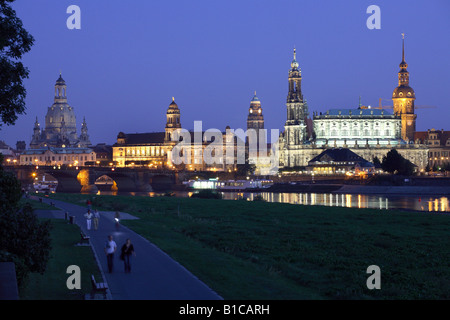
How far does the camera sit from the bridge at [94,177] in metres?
153

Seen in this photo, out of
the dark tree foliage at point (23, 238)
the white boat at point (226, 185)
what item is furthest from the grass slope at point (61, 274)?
the white boat at point (226, 185)

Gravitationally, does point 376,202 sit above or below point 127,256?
below

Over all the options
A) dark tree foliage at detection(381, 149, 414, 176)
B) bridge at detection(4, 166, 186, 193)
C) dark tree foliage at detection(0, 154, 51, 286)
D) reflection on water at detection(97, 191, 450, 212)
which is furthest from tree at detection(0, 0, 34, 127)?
dark tree foliage at detection(381, 149, 414, 176)

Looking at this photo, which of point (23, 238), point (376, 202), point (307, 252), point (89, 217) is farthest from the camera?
point (376, 202)

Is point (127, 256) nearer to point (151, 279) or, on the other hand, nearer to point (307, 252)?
point (151, 279)

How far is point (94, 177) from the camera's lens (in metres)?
158

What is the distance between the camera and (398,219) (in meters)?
57.5

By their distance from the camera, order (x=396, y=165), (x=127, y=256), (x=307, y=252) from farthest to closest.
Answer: (x=396, y=165), (x=307, y=252), (x=127, y=256)

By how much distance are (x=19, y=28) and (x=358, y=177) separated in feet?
464

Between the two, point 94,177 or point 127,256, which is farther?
point 94,177

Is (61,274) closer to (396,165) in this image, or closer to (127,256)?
(127,256)

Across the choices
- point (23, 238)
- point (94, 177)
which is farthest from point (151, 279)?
point (94, 177)

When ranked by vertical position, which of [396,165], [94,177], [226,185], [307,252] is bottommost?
[307,252]

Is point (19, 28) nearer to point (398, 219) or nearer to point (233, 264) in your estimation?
point (233, 264)
